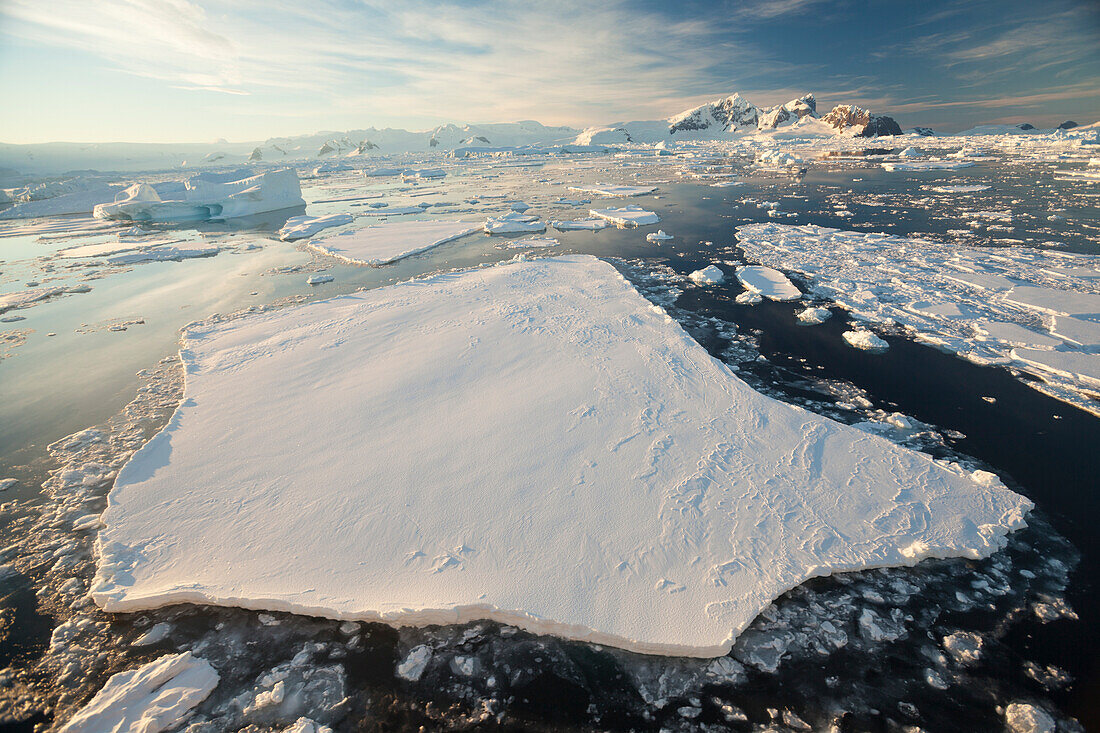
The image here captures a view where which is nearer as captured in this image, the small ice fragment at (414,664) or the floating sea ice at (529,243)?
the small ice fragment at (414,664)

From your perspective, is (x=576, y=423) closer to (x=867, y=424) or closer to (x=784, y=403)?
(x=784, y=403)

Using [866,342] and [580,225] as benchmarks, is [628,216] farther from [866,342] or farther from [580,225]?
[866,342]

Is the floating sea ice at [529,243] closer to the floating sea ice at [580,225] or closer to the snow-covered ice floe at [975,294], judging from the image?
the floating sea ice at [580,225]

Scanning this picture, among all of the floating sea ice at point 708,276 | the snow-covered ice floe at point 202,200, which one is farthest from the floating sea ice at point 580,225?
the snow-covered ice floe at point 202,200

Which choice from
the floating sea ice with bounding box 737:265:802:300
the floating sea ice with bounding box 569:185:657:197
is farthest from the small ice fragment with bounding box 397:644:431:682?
the floating sea ice with bounding box 569:185:657:197

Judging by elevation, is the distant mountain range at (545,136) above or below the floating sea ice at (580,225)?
above

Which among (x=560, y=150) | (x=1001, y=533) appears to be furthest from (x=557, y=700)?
(x=560, y=150)

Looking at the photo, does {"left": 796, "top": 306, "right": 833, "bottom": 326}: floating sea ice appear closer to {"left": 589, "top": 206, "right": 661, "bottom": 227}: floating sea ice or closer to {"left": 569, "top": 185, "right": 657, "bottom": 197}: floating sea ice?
{"left": 589, "top": 206, "right": 661, "bottom": 227}: floating sea ice
